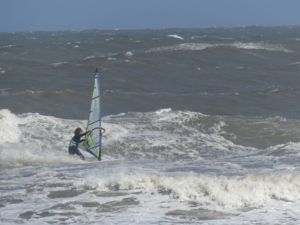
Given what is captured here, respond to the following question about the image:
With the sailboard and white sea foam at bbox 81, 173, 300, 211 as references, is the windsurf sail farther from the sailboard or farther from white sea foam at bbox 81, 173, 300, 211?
white sea foam at bbox 81, 173, 300, 211

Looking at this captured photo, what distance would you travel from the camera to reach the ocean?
28.7 feet

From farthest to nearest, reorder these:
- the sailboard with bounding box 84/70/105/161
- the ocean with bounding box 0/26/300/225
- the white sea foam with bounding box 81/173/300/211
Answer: the sailboard with bounding box 84/70/105/161
the white sea foam with bounding box 81/173/300/211
the ocean with bounding box 0/26/300/225

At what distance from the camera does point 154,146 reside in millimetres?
15164

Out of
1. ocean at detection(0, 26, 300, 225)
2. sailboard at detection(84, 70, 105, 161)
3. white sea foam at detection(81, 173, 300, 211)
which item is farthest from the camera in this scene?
sailboard at detection(84, 70, 105, 161)

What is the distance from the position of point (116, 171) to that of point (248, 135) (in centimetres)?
648

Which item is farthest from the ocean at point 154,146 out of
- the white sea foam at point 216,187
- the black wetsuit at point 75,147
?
the black wetsuit at point 75,147

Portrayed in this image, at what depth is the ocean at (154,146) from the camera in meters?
8.73

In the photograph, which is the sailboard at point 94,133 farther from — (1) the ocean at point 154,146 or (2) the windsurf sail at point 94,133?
(1) the ocean at point 154,146

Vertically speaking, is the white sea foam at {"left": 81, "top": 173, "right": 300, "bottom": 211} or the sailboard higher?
the sailboard

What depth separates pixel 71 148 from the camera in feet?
44.3

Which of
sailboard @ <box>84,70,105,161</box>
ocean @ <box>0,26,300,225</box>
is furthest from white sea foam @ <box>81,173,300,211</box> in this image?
sailboard @ <box>84,70,105,161</box>

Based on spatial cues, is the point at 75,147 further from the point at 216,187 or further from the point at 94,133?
the point at 216,187

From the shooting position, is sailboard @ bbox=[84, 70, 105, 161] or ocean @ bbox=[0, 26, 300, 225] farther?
sailboard @ bbox=[84, 70, 105, 161]

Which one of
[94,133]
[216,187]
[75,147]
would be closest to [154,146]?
[94,133]
